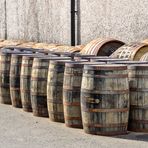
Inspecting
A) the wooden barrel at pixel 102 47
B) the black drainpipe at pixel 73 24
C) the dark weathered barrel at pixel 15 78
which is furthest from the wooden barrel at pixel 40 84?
the black drainpipe at pixel 73 24

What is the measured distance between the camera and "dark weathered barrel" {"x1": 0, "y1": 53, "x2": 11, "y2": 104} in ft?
35.7

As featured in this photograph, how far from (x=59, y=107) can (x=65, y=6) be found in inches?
295

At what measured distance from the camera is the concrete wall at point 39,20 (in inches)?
629

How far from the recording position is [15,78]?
34.3ft

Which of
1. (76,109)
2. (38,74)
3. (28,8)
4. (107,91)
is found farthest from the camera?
(28,8)

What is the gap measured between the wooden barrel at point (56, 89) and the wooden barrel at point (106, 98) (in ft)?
2.93

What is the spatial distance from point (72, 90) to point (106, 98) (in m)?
0.69

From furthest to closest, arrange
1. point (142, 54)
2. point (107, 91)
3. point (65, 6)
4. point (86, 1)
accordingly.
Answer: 1. point (65, 6)
2. point (86, 1)
3. point (142, 54)
4. point (107, 91)

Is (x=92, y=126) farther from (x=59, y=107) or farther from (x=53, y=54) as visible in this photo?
(x=53, y=54)

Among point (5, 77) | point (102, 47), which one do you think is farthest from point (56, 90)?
point (102, 47)

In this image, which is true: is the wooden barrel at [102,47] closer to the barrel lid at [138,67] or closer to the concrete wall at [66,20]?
the concrete wall at [66,20]

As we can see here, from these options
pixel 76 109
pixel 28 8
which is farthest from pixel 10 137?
pixel 28 8

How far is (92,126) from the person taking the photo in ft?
25.9

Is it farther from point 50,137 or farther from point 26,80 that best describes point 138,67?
point 26,80
